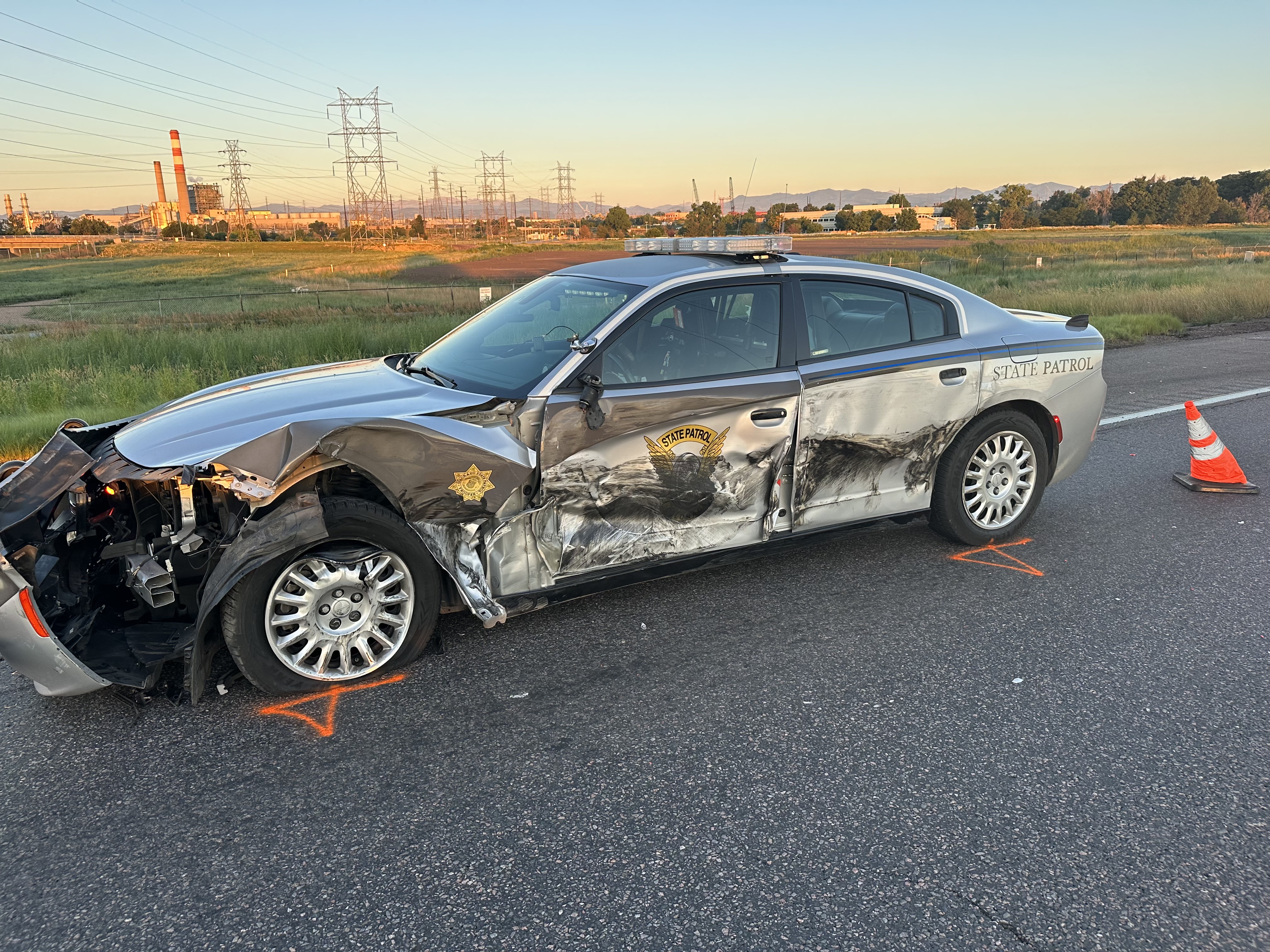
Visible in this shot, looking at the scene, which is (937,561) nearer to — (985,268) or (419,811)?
(419,811)

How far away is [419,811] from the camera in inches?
117

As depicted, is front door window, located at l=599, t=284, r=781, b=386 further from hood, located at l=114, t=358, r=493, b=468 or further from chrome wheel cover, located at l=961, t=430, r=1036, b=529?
chrome wheel cover, located at l=961, t=430, r=1036, b=529

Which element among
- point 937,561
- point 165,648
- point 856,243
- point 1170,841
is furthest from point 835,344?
point 856,243

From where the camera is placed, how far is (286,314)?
23.7 metres

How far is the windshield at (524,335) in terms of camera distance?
14.2ft

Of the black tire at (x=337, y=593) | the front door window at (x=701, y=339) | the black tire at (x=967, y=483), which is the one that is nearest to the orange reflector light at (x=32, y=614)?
the black tire at (x=337, y=593)

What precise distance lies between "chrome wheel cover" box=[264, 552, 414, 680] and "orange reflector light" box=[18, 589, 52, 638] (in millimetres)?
740

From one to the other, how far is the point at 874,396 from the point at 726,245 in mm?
1169

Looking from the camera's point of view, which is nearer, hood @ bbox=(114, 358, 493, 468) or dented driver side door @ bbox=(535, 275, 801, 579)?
hood @ bbox=(114, 358, 493, 468)

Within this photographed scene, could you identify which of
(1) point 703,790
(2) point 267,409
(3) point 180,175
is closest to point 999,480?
(1) point 703,790

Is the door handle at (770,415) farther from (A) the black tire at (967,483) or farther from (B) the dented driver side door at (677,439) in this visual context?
(A) the black tire at (967,483)

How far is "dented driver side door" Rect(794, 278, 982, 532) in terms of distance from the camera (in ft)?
15.4

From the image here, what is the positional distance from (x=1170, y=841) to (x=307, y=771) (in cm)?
286

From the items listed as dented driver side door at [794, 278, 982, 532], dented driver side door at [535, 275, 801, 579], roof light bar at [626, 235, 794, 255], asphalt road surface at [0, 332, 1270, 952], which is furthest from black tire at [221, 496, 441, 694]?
roof light bar at [626, 235, 794, 255]
